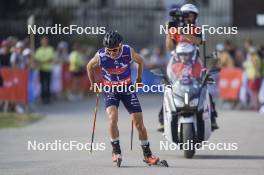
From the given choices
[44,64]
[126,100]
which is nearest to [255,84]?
[44,64]

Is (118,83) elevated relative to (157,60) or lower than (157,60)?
lower

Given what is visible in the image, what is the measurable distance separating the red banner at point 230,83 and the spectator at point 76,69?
4.90 metres

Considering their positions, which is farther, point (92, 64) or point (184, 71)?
point (184, 71)

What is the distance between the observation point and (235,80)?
28.0 m

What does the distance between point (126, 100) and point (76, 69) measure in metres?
16.2

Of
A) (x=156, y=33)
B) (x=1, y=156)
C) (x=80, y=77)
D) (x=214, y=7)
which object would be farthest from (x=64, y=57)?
(x=1, y=156)

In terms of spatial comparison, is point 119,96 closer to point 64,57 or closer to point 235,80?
point 235,80

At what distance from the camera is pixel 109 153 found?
54.5 feet

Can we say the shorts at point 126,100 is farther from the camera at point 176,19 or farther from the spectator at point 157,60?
the spectator at point 157,60

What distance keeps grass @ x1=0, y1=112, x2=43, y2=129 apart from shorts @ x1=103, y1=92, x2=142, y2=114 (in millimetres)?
7601

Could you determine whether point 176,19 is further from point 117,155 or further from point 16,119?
point 16,119

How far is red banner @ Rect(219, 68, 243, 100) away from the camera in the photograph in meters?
27.8

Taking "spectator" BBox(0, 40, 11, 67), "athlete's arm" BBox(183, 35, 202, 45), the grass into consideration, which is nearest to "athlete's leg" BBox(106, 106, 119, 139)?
"athlete's arm" BBox(183, 35, 202, 45)

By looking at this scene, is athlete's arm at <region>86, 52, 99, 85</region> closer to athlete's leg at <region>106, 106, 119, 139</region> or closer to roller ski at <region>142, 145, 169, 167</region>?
athlete's leg at <region>106, 106, 119, 139</region>
